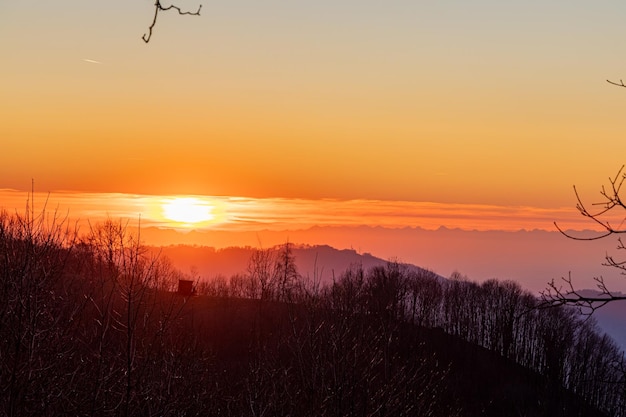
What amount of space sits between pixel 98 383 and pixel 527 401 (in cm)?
9862

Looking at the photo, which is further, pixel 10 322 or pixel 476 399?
pixel 476 399

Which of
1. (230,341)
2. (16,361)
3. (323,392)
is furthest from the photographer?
(230,341)

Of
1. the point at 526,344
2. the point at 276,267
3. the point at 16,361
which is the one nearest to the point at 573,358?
the point at 526,344

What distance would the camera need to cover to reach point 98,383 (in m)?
15.8

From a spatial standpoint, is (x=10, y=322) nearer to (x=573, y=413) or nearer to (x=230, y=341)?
(x=230, y=341)

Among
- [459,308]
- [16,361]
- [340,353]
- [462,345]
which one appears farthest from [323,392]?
[459,308]

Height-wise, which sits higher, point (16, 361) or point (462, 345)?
point (16, 361)

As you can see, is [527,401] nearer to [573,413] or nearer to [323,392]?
[573,413]

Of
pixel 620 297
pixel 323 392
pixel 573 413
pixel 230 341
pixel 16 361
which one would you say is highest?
pixel 620 297

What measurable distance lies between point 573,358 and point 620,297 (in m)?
124

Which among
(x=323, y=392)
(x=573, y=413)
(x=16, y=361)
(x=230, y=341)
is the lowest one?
(x=573, y=413)

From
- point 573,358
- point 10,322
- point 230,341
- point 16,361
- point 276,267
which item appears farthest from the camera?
point 276,267

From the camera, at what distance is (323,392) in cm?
1992

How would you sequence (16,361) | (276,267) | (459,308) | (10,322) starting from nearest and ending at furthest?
(16,361)
(10,322)
(276,267)
(459,308)
